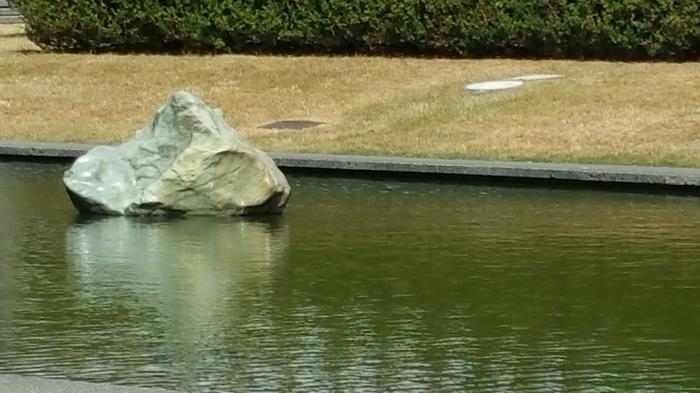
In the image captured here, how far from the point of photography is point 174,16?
26484 millimetres

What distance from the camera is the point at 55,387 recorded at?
698 cm

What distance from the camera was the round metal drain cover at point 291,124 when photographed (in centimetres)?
2120

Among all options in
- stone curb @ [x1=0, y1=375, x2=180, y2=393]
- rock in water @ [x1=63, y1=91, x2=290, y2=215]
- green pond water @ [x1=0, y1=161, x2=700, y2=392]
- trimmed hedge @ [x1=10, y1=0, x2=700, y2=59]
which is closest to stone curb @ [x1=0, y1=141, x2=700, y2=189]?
green pond water @ [x1=0, y1=161, x2=700, y2=392]

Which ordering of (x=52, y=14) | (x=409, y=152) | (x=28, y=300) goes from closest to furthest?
(x=28, y=300)
(x=409, y=152)
(x=52, y=14)

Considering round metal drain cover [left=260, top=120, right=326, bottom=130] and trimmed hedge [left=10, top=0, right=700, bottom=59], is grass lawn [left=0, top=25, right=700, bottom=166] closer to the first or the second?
round metal drain cover [left=260, top=120, right=326, bottom=130]

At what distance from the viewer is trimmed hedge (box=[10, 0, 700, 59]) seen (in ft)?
77.4

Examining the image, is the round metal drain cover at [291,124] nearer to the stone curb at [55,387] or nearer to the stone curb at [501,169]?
the stone curb at [501,169]

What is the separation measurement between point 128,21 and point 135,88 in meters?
3.09

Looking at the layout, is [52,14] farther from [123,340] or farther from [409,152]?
[123,340]

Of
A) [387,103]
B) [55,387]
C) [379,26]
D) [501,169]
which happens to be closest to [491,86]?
[387,103]

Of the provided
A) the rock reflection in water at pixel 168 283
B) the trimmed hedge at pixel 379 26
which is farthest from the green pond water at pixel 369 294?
the trimmed hedge at pixel 379 26

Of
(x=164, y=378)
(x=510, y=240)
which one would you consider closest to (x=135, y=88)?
(x=510, y=240)

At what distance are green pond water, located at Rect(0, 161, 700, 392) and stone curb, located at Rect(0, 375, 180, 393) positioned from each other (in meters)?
0.79

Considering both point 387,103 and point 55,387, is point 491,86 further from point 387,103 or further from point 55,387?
point 55,387
